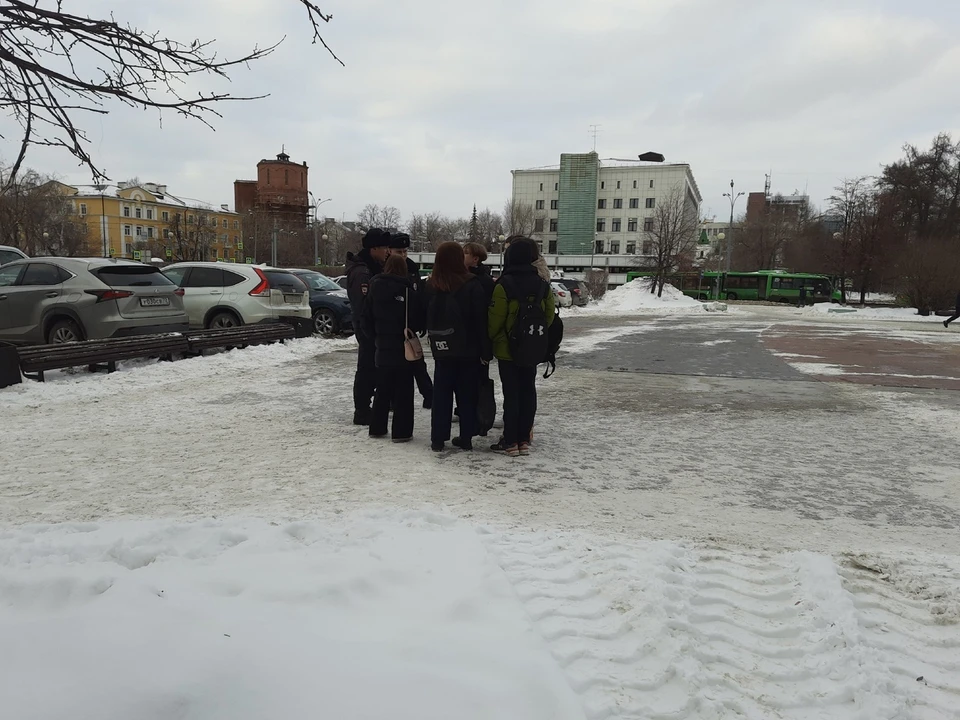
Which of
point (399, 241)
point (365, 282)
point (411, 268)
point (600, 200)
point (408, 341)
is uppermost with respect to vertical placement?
point (600, 200)

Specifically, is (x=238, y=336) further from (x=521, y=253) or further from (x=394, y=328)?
(x=521, y=253)

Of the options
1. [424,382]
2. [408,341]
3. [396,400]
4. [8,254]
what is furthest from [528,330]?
[8,254]

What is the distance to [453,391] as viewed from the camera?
5.67 m

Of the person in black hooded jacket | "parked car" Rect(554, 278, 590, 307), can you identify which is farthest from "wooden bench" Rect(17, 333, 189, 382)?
"parked car" Rect(554, 278, 590, 307)

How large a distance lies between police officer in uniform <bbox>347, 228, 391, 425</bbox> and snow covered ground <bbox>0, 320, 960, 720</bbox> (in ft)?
1.86

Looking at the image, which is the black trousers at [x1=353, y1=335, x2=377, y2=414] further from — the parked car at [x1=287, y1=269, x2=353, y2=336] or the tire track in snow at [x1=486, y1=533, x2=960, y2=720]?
the parked car at [x1=287, y1=269, x2=353, y2=336]

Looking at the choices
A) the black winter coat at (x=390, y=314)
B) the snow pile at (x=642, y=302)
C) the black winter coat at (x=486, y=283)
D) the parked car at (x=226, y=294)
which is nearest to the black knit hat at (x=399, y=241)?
the black winter coat at (x=390, y=314)

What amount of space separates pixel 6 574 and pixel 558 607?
2.55 metres

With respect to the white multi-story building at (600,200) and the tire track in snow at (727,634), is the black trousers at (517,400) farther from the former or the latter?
the white multi-story building at (600,200)

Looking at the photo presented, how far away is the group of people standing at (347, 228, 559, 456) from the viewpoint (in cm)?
539

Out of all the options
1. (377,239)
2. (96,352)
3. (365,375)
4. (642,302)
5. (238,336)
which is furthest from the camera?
(642,302)

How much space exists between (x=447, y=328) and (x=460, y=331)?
11 centimetres

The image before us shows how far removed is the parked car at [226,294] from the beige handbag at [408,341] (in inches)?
307

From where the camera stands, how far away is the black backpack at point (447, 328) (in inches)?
212
